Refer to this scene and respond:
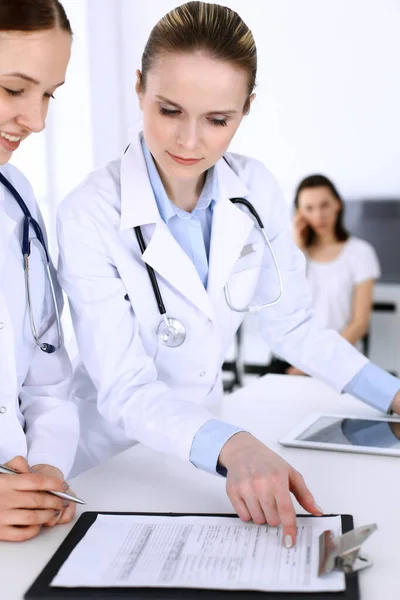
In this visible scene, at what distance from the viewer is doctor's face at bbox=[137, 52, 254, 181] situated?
4.19ft

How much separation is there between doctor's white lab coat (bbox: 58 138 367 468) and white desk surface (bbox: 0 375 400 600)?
68 millimetres

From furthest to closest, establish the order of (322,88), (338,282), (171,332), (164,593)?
(322,88) < (338,282) < (171,332) < (164,593)

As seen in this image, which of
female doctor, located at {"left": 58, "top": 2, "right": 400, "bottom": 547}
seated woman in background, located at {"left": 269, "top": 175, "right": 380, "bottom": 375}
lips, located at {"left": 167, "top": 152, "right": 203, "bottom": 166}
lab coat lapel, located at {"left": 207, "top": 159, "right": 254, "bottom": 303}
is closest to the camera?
female doctor, located at {"left": 58, "top": 2, "right": 400, "bottom": 547}

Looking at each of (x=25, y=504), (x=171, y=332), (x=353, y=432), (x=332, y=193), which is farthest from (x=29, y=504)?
(x=332, y=193)

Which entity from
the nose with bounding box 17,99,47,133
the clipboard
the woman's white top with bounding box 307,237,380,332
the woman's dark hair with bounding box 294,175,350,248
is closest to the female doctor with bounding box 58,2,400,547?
the clipboard

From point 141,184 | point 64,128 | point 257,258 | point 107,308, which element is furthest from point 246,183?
point 64,128

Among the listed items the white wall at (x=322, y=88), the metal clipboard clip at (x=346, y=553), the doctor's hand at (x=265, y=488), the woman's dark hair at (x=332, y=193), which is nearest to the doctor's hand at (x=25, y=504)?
the doctor's hand at (x=265, y=488)

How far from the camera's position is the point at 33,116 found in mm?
1083

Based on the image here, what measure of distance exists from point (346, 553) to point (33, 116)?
28.3 inches

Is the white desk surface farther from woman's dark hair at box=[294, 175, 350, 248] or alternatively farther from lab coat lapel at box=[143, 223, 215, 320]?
woman's dark hair at box=[294, 175, 350, 248]

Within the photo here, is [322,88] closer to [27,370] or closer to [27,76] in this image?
[27,370]

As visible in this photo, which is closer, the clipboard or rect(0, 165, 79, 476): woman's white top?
the clipboard

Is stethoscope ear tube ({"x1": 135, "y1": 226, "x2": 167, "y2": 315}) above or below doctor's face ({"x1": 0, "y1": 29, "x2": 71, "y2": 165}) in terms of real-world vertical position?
below

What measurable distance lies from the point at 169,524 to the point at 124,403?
0.28 metres
